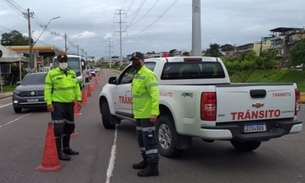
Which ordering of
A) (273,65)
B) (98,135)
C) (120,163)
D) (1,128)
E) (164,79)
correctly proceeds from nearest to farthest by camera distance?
(120,163) < (164,79) < (98,135) < (1,128) < (273,65)

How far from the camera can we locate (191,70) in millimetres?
8594

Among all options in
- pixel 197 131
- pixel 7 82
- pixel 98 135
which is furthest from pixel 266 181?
pixel 7 82

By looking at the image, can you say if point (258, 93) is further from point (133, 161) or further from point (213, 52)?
point (213, 52)

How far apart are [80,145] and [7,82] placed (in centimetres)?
3320

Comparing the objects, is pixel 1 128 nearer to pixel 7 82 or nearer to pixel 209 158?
pixel 209 158

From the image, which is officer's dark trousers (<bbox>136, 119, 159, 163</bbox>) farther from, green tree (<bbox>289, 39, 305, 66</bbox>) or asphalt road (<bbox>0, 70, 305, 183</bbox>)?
green tree (<bbox>289, 39, 305, 66</bbox>)

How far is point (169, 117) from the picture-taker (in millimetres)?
7340

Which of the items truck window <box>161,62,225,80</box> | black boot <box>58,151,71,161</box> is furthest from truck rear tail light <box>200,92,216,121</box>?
black boot <box>58,151,71,161</box>

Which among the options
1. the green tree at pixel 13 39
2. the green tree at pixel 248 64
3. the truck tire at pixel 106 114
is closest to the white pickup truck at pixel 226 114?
the truck tire at pixel 106 114

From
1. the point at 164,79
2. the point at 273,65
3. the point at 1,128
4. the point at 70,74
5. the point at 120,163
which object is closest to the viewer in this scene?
the point at 120,163

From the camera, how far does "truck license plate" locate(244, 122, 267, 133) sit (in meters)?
6.59

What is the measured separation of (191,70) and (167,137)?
5.96 ft

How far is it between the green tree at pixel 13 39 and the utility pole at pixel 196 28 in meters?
94.8

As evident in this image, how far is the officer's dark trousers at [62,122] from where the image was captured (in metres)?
7.39
